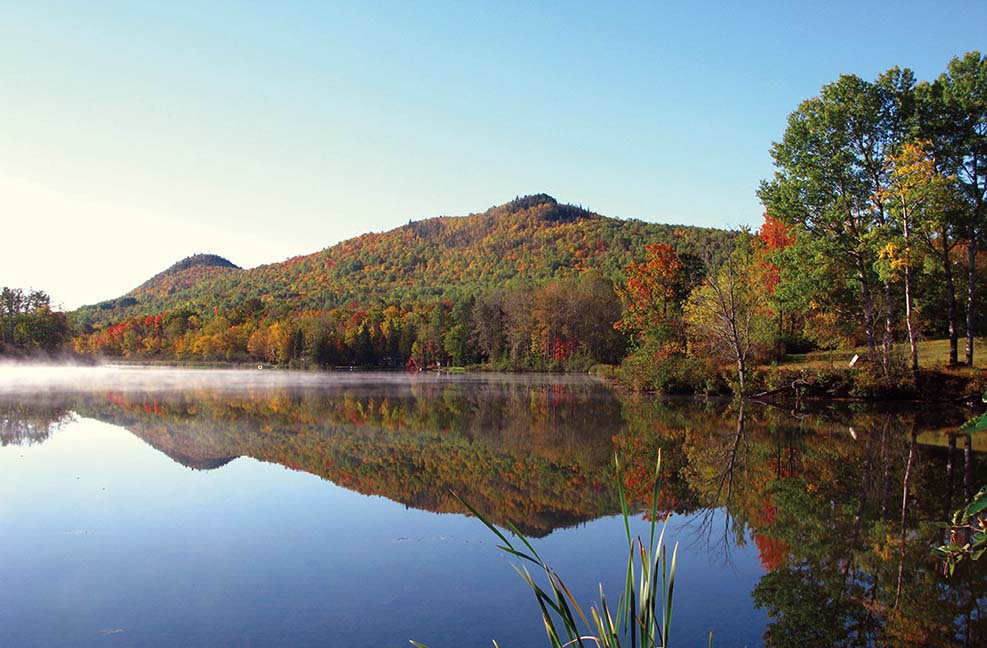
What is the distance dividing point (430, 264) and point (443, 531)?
435 ft

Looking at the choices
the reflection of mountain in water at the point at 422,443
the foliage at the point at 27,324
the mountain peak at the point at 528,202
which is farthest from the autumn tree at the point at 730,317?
the mountain peak at the point at 528,202

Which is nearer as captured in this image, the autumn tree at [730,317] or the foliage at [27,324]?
the autumn tree at [730,317]

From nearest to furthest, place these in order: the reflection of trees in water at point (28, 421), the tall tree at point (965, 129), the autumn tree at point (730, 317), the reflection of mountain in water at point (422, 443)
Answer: the reflection of mountain in water at point (422, 443)
the reflection of trees in water at point (28, 421)
the tall tree at point (965, 129)
the autumn tree at point (730, 317)

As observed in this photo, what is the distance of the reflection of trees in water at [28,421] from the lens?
16.5 meters

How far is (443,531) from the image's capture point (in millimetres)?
9016

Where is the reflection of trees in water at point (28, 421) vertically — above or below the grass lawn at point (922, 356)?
below

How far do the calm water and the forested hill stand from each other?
7496cm

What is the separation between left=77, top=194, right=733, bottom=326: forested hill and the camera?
363 ft

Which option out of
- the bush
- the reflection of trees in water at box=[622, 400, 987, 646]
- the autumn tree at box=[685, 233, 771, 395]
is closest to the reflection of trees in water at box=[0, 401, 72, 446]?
the reflection of trees in water at box=[622, 400, 987, 646]

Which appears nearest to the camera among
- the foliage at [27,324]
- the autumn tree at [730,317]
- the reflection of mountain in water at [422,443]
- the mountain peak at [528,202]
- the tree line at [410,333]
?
the reflection of mountain in water at [422,443]

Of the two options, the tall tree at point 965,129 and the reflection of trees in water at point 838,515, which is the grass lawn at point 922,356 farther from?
the reflection of trees in water at point 838,515

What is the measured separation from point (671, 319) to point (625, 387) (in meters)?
4.14

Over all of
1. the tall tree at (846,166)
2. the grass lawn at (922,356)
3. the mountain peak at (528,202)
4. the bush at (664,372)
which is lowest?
the bush at (664,372)

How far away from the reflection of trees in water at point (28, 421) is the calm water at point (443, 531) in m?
0.20
